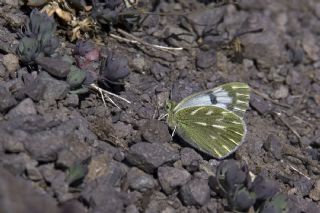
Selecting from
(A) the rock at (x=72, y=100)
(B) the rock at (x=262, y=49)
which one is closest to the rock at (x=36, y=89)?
(A) the rock at (x=72, y=100)

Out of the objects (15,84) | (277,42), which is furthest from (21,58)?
(277,42)

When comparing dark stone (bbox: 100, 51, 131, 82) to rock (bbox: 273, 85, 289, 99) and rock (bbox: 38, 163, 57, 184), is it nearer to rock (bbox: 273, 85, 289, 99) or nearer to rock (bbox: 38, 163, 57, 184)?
rock (bbox: 38, 163, 57, 184)

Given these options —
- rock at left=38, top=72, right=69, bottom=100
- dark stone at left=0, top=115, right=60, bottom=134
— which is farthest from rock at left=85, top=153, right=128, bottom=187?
rock at left=38, top=72, right=69, bottom=100

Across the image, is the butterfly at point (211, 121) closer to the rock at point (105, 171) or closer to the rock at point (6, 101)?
the rock at point (105, 171)

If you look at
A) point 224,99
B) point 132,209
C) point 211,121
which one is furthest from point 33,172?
point 224,99

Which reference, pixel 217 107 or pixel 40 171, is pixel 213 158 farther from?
pixel 40 171

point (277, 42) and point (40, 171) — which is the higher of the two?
point (40, 171)
